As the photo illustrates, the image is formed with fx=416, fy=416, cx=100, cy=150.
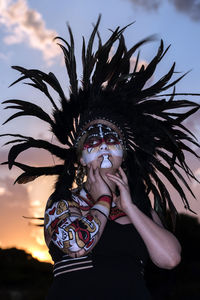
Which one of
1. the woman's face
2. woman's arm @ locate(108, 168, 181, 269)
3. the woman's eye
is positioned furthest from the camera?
the woman's eye

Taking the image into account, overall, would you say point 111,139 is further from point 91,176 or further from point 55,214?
point 55,214

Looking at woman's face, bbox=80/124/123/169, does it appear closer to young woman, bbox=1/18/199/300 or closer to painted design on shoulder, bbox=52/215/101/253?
young woman, bbox=1/18/199/300

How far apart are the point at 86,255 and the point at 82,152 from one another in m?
1.14

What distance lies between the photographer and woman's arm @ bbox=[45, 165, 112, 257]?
352 centimetres

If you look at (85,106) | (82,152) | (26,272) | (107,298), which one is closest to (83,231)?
(107,298)

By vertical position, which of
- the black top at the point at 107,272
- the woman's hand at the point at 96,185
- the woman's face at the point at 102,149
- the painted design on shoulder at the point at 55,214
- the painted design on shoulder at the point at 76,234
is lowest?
the black top at the point at 107,272

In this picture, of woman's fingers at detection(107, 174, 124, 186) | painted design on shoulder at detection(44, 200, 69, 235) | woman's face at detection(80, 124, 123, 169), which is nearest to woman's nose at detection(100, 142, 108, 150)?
woman's face at detection(80, 124, 123, 169)

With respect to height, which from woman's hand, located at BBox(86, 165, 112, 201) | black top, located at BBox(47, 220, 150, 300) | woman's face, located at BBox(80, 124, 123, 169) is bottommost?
black top, located at BBox(47, 220, 150, 300)

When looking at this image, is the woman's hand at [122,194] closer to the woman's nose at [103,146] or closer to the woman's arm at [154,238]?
the woman's arm at [154,238]

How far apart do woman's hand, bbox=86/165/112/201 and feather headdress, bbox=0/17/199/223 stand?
1.02ft

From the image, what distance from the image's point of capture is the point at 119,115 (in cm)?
475

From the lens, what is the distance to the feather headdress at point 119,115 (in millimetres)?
4656

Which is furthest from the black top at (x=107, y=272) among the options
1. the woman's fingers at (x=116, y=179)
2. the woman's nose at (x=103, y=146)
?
the woman's nose at (x=103, y=146)

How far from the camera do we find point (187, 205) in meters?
5.12
